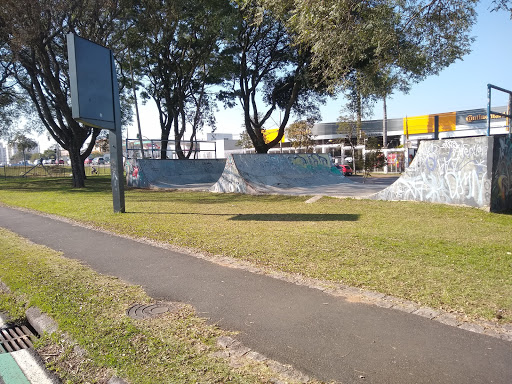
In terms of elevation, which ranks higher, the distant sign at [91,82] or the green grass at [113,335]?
the distant sign at [91,82]

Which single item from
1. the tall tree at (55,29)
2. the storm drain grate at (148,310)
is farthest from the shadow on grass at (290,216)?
the tall tree at (55,29)

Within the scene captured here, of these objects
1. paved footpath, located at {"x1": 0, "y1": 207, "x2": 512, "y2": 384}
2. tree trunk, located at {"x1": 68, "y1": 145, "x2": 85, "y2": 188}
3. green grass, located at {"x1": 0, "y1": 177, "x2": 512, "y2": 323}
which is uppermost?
tree trunk, located at {"x1": 68, "y1": 145, "x2": 85, "y2": 188}

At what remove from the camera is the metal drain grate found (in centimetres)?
386

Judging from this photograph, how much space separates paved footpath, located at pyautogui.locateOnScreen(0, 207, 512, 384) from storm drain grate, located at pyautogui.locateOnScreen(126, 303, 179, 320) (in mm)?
228

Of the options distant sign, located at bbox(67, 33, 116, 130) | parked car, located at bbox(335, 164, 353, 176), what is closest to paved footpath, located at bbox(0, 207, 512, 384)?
distant sign, located at bbox(67, 33, 116, 130)

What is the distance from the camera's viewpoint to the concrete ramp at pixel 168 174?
22.6m

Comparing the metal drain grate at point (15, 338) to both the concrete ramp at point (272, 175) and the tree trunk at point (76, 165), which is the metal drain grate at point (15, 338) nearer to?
the concrete ramp at point (272, 175)

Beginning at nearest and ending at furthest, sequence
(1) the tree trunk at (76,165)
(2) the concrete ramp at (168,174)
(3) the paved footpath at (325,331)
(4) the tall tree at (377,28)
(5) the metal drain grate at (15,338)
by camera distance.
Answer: (3) the paved footpath at (325,331), (5) the metal drain grate at (15,338), (4) the tall tree at (377,28), (2) the concrete ramp at (168,174), (1) the tree trunk at (76,165)

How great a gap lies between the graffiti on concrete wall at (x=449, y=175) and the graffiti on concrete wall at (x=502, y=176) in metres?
0.19

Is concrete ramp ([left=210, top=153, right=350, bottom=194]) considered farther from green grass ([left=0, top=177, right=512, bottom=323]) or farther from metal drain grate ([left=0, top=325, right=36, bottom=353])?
metal drain grate ([left=0, top=325, right=36, bottom=353])

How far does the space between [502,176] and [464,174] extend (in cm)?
87

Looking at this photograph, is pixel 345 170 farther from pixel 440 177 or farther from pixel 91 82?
pixel 91 82

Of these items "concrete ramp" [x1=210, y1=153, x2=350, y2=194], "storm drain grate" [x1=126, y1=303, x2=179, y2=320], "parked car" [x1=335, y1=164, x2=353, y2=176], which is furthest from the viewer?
"parked car" [x1=335, y1=164, x2=353, y2=176]

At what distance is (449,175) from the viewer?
36.8 feet
